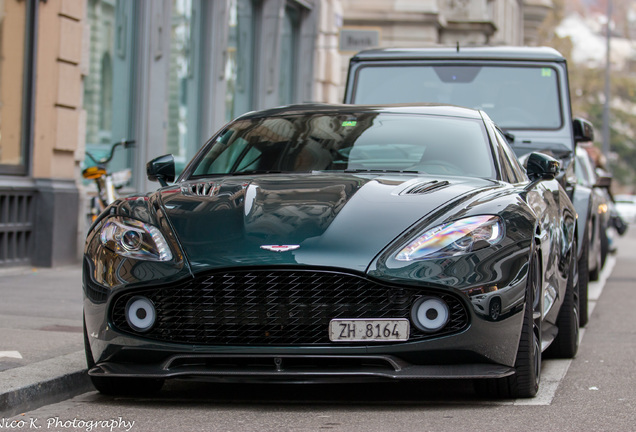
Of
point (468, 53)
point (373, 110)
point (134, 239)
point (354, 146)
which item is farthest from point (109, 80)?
point (134, 239)

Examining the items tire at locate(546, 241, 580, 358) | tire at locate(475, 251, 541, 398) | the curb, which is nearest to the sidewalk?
the curb

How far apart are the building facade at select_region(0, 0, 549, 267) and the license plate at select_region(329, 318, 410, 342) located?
23.7 feet

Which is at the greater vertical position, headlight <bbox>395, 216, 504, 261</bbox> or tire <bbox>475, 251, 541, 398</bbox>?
headlight <bbox>395, 216, 504, 261</bbox>

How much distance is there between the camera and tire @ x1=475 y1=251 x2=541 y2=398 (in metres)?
5.56

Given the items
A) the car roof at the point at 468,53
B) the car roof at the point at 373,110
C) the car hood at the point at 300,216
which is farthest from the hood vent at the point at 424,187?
the car roof at the point at 468,53

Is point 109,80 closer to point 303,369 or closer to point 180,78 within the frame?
point 180,78

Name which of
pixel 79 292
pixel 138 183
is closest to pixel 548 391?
pixel 79 292

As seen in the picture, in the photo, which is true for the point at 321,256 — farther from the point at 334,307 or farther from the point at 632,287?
the point at 632,287

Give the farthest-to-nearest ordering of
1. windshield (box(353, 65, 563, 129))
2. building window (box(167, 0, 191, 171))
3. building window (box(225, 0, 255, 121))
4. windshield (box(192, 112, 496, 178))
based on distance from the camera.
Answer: building window (box(225, 0, 255, 121)) → building window (box(167, 0, 191, 171)) → windshield (box(353, 65, 563, 129)) → windshield (box(192, 112, 496, 178))

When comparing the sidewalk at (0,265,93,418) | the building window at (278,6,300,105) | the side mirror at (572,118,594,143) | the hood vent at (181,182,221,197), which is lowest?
the sidewalk at (0,265,93,418)

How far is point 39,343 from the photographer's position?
701 cm

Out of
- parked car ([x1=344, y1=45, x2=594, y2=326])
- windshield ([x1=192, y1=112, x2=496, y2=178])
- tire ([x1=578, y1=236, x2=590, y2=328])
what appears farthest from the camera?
parked car ([x1=344, y1=45, x2=594, y2=326])

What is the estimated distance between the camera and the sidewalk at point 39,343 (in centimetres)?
561

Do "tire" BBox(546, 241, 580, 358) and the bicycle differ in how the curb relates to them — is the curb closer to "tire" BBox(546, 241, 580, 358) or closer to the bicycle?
"tire" BBox(546, 241, 580, 358)
